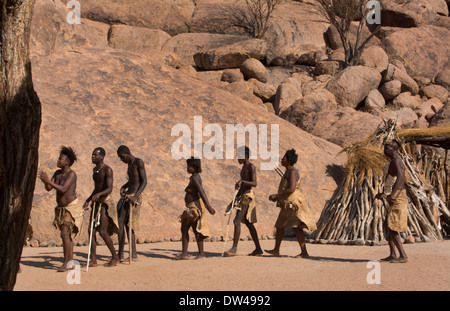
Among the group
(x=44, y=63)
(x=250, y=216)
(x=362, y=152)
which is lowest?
(x=250, y=216)

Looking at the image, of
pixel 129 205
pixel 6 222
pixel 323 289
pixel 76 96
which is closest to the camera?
pixel 6 222

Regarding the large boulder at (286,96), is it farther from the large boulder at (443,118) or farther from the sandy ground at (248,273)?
the sandy ground at (248,273)

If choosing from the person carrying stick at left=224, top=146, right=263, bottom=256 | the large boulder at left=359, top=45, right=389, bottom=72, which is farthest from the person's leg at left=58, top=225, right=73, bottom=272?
the large boulder at left=359, top=45, right=389, bottom=72

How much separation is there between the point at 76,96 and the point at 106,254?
4158 mm

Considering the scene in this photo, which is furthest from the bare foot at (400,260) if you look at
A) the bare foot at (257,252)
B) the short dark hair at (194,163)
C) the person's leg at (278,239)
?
the short dark hair at (194,163)

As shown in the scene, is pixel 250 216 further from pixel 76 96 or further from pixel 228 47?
pixel 228 47

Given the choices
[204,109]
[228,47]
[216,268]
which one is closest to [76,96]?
[204,109]

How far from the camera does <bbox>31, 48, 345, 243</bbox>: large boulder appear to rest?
893 centimetres

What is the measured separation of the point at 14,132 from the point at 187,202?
3591mm

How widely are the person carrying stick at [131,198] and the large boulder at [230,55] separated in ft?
48.1

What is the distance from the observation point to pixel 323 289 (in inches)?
190

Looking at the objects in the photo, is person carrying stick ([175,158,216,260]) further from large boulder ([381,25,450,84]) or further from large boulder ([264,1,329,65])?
large boulder ([381,25,450,84])

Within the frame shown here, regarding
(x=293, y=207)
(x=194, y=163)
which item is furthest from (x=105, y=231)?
(x=293, y=207)

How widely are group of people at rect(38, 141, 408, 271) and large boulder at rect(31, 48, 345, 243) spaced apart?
1.94 meters
